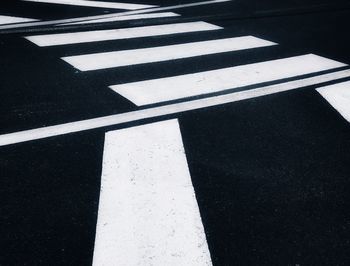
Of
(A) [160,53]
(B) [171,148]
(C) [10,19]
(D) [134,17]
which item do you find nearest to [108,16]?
(D) [134,17]

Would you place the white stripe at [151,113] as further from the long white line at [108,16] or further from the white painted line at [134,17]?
the white painted line at [134,17]

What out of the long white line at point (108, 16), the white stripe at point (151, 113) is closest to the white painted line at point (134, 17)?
the long white line at point (108, 16)

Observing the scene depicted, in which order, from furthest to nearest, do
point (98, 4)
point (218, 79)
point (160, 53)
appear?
point (98, 4) → point (160, 53) → point (218, 79)

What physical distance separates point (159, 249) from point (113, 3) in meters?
7.29

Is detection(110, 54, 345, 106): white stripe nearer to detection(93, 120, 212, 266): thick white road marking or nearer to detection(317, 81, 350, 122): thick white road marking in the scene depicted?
detection(317, 81, 350, 122): thick white road marking

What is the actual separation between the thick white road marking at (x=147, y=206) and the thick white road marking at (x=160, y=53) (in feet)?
6.15

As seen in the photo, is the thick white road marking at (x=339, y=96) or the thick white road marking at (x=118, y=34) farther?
the thick white road marking at (x=118, y=34)

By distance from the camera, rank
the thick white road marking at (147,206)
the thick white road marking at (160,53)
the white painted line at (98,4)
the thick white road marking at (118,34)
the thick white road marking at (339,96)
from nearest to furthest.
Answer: the thick white road marking at (147,206)
the thick white road marking at (339,96)
the thick white road marking at (160,53)
the thick white road marking at (118,34)
the white painted line at (98,4)

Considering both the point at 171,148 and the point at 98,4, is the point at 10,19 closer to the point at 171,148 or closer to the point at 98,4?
the point at 98,4

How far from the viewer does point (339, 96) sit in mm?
4781

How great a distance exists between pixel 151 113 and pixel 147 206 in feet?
4.96

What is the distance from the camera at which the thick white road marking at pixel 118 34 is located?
6086 mm

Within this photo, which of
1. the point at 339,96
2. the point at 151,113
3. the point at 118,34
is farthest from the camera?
the point at 118,34

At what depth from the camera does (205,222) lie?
8.83 feet
